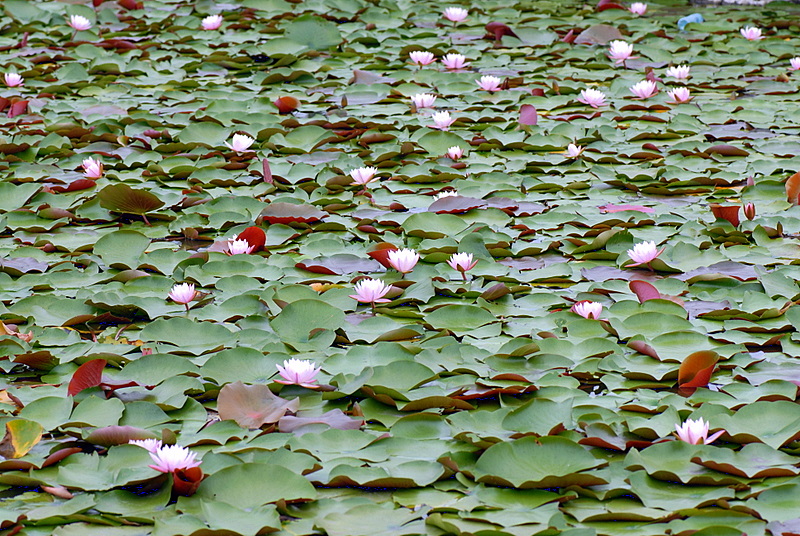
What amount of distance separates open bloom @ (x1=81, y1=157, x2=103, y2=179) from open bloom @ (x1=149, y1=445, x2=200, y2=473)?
184 cm

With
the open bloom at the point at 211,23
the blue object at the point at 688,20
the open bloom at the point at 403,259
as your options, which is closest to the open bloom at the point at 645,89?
the blue object at the point at 688,20

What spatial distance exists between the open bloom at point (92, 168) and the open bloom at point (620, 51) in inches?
104

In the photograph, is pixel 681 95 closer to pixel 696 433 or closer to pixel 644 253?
pixel 644 253

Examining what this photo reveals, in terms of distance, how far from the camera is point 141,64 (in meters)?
4.63

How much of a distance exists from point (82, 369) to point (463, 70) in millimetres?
3092

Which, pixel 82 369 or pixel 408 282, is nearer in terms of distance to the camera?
pixel 82 369

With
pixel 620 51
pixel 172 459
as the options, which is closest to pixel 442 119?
pixel 620 51

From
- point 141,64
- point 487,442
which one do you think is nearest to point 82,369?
point 487,442

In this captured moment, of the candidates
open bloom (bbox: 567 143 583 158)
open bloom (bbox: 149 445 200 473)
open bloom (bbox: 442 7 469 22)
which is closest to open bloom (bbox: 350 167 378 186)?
open bloom (bbox: 567 143 583 158)

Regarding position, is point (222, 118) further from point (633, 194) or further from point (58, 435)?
point (58, 435)

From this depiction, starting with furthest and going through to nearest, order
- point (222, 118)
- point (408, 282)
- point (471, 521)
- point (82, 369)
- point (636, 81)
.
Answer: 1. point (636, 81)
2. point (222, 118)
3. point (408, 282)
4. point (82, 369)
5. point (471, 521)

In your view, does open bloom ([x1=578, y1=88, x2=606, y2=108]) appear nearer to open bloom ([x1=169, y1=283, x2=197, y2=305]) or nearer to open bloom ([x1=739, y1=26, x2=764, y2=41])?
open bloom ([x1=739, y1=26, x2=764, y2=41])

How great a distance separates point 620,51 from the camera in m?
4.60

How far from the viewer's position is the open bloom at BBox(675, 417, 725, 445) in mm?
1768
